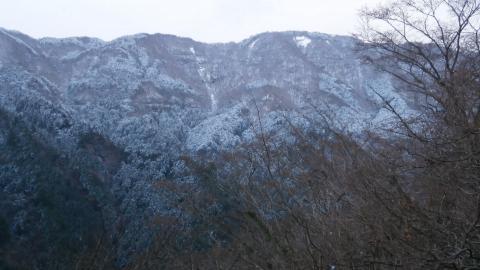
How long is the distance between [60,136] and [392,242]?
77.1m

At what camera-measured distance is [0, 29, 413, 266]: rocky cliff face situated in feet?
190

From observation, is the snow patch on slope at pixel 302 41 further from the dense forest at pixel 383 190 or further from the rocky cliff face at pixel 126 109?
the dense forest at pixel 383 190

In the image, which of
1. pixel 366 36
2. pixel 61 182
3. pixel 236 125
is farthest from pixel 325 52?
pixel 366 36

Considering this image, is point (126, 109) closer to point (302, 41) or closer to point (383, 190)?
point (302, 41)

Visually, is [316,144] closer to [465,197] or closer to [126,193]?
[465,197]

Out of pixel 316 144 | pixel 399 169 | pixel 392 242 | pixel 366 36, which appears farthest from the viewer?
pixel 366 36

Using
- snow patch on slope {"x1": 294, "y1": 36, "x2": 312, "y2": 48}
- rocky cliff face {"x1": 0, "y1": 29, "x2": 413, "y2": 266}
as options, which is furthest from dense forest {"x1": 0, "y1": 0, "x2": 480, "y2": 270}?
snow patch on slope {"x1": 294, "y1": 36, "x2": 312, "y2": 48}

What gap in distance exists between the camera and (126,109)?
102 m

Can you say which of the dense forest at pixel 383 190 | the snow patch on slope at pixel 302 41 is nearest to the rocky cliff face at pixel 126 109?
the snow patch on slope at pixel 302 41

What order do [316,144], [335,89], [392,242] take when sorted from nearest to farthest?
[392,242] → [316,144] → [335,89]

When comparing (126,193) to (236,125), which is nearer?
(126,193)

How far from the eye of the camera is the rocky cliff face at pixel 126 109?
57.9 m

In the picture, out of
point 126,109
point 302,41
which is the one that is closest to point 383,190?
point 126,109

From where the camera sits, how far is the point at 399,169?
4355 millimetres
